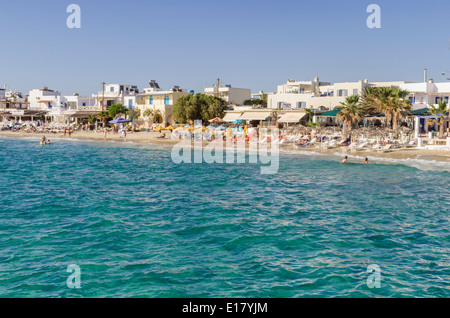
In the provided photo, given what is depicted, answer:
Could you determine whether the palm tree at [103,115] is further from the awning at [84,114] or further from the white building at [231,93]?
the white building at [231,93]

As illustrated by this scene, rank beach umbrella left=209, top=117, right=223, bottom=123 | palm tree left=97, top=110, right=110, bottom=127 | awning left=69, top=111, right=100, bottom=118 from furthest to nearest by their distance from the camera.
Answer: awning left=69, top=111, right=100, bottom=118, palm tree left=97, top=110, right=110, bottom=127, beach umbrella left=209, top=117, right=223, bottom=123

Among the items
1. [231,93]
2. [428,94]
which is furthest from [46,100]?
[428,94]

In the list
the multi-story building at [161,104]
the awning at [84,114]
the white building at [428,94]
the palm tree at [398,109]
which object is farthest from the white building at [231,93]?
the palm tree at [398,109]

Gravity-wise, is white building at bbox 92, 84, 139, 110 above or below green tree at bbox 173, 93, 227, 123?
above

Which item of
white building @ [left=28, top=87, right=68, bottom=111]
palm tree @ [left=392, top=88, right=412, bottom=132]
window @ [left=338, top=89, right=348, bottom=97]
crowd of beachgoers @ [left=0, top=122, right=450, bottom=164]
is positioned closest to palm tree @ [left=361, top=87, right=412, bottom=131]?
palm tree @ [left=392, top=88, right=412, bottom=132]

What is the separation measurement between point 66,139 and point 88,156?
20721 millimetres

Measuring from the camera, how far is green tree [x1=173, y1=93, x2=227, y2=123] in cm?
5761

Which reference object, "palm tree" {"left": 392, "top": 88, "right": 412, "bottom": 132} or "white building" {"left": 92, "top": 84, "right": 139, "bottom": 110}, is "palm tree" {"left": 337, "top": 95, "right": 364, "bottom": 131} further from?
"white building" {"left": 92, "top": 84, "right": 139, "bottom": 110}

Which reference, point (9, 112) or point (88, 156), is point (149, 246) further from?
point (9, 112)

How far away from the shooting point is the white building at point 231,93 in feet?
233

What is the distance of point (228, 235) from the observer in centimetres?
1369

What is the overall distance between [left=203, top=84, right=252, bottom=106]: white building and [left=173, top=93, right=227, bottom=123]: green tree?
1135cm

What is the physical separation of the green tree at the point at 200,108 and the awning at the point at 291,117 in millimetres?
9776
